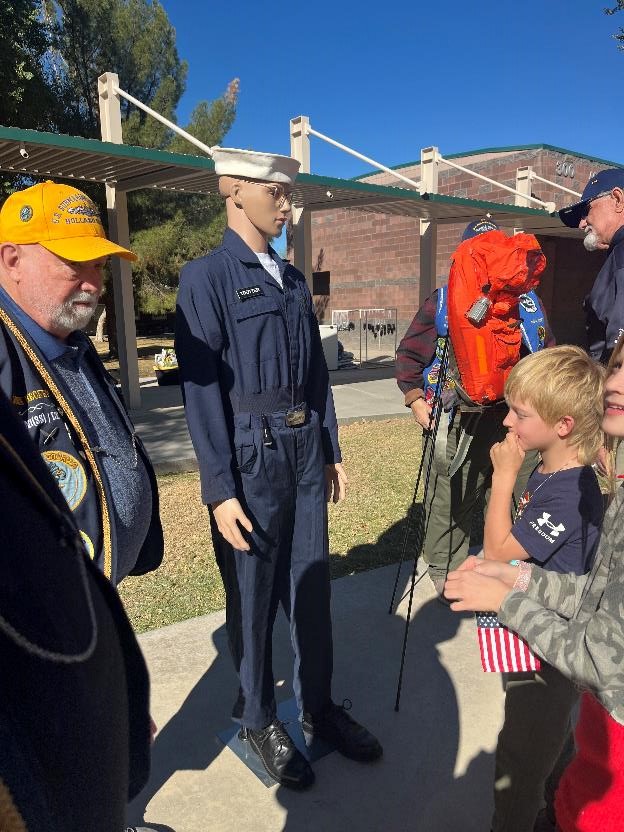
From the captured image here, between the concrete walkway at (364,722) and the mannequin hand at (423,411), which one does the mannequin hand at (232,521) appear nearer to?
the concrete walkway at (364,722)

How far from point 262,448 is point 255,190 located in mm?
938


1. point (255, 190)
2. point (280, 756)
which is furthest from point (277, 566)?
point (255, 190)

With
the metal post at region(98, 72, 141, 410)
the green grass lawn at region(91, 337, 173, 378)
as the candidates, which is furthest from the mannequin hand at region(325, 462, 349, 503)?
the green grass lawn at region(91, 337, 173, 378)

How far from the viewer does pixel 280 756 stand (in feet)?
7.55

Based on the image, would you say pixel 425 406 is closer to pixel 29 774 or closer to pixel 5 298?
pixel 5 298

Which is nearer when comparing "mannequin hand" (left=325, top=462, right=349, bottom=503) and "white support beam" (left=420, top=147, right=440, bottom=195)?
"mannequin hand" (left=325, top=462, right=349, bottom=503)

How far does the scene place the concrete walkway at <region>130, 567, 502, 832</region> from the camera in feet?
7.04

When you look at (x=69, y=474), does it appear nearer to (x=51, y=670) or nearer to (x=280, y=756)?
(x=51, y=670)

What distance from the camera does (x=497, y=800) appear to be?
1.87 m

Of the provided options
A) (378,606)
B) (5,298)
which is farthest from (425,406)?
(5,298)

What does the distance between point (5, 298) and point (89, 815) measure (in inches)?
53.0

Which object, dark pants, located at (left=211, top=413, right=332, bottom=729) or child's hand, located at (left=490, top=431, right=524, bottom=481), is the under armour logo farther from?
dark pants, located at (left=211, top=413, right=332, bottom=729)

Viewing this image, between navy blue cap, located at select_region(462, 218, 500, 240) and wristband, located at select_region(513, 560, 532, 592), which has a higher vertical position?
navy blue cap, located at select_region(462, 218, 500, 240)

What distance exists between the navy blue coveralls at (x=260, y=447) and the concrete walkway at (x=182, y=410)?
14.1ft
